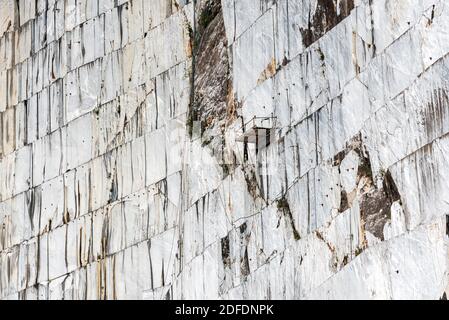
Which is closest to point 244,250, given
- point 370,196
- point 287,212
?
point 287,212

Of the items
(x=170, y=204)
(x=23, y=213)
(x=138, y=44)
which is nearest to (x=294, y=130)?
(x=170, y=204)

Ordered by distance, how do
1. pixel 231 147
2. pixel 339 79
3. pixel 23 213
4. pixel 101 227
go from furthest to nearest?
pixel 23 213 → pixel 101 227 → pixel 231 147 → pixel 339 79

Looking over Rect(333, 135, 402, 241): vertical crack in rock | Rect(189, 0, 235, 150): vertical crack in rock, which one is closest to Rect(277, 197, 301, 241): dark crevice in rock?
Rect(333, 135, 402, 241): vertical crack in rock

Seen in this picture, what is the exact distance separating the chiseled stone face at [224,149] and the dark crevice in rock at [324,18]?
2cm

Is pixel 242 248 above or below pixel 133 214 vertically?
below

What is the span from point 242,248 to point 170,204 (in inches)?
83.0

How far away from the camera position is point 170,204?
46.9ft

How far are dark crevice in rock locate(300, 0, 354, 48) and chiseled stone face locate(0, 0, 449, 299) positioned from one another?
2 cm

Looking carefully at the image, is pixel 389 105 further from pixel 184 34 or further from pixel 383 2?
pixel 184 34

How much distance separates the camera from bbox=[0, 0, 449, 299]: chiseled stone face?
10172mm

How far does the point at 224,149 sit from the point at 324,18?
7.00 feet

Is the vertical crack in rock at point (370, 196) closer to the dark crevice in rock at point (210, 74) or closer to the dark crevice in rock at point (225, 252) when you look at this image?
the dark crevice in rock at point (225, 252)

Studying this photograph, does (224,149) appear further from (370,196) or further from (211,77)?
(370,196)

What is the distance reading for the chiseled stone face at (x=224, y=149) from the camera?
10.2 meters
